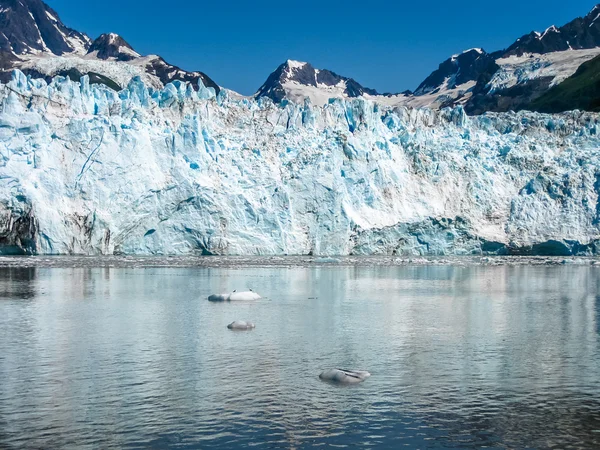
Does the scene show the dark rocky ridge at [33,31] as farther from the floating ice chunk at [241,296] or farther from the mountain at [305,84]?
the floating ice chunk at [241,296]

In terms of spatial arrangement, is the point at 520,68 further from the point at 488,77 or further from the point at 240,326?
the point at 240,326

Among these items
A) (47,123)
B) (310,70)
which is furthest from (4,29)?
(47,123)

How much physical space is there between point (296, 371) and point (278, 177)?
32.4 metres

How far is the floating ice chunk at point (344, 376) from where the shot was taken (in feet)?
35.0

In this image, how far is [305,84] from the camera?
18175cm

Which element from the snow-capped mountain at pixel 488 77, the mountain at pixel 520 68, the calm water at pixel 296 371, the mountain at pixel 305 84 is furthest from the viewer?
the mountain at pixel 305 84

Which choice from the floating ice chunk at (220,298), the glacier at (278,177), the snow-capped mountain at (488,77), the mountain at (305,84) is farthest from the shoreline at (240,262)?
the mountain at (305,84)

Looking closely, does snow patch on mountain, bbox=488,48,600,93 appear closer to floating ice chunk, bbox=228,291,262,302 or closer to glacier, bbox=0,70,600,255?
glacier, bbox=0,70,600,255

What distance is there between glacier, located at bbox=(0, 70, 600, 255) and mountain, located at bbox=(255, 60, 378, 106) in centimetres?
10862

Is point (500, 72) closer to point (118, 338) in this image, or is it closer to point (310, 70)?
point (310, 70)

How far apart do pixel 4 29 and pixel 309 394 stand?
7319 inches

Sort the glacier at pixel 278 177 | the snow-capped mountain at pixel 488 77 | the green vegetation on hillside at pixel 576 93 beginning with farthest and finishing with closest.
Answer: the snow-capped mountain at pixel 488 77, the green vegetation on hillside at pixel 576 93, the glacier at pixel 278 177

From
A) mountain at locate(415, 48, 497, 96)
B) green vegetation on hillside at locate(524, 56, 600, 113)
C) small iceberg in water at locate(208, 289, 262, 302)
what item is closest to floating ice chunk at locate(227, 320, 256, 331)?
small iceberg in water at locate(208, 289, 262, 302)

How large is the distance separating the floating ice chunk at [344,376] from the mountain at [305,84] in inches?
5798
